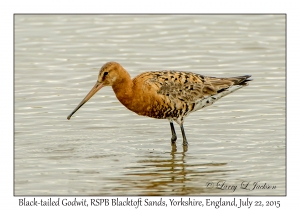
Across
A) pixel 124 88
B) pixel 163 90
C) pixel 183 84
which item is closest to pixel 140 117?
pixel 183 84

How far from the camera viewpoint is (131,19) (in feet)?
70.4

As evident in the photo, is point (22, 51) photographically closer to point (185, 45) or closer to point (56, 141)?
point (185, 45)

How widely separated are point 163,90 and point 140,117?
1.96 metres

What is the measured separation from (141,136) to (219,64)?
4352 millimetres

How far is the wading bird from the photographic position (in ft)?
44.9

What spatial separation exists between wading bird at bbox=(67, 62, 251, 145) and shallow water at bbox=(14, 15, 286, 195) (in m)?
0.60

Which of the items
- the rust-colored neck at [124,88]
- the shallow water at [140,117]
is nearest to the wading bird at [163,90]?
the rust-colored neck at [124,88]

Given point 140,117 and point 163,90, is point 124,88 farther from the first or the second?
point 140,117

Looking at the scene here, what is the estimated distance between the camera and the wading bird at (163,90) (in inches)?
539

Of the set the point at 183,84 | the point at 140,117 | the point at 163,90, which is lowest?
the point at 140,117

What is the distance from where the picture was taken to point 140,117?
52.3 feet

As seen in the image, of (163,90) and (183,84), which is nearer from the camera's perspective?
(163,90)

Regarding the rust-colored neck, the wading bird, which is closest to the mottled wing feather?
the wading bird

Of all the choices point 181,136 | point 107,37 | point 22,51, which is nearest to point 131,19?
point 107,37
